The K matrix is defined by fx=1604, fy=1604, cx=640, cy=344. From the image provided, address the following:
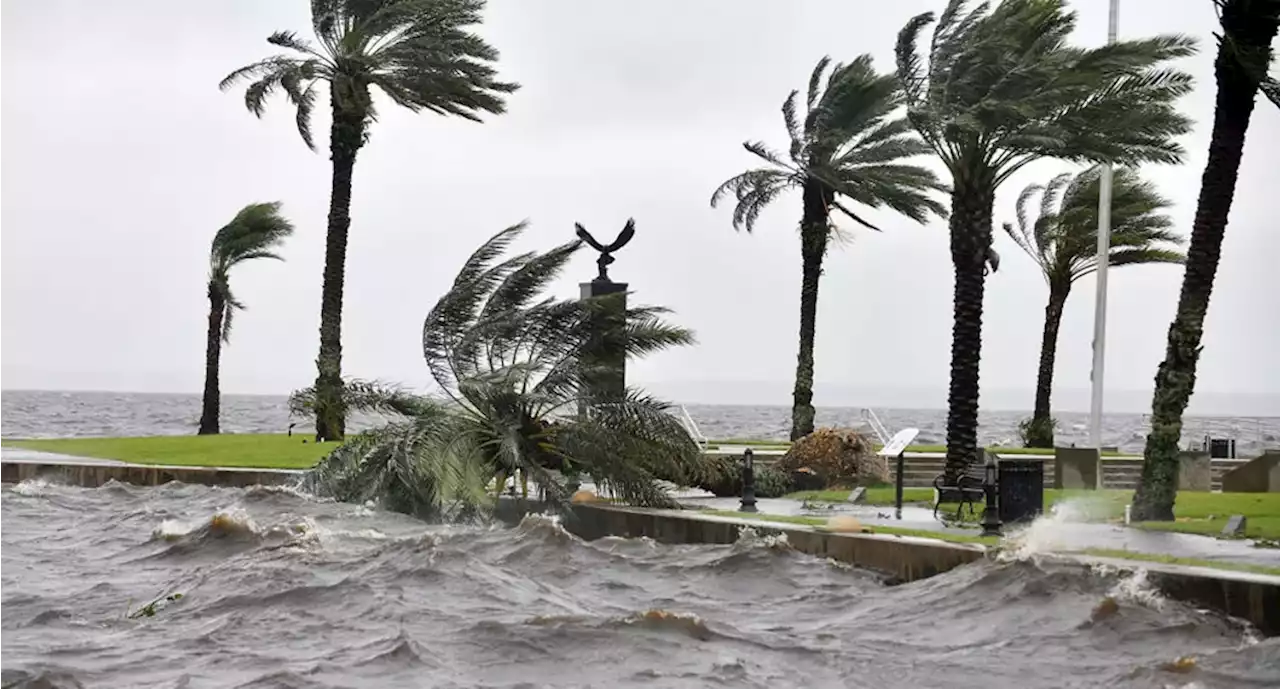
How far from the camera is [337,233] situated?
36875 millimetres

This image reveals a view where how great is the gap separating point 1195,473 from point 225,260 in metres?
27.5

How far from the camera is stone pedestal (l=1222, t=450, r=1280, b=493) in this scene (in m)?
25.2

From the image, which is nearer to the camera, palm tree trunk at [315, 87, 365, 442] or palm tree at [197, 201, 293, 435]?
palm tree trunk at [315, 87, 365, 442]

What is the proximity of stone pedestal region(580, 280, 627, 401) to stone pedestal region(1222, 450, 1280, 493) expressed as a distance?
10375mm

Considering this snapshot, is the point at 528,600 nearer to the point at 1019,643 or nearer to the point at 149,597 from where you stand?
the point at 149,597

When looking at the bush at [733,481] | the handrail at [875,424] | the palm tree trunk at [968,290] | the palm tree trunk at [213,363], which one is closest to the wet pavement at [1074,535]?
the bush at [733,481]

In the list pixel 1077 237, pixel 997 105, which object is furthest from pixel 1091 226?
pixel 997 105

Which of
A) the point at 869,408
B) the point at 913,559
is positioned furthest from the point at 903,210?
the point at 913,559

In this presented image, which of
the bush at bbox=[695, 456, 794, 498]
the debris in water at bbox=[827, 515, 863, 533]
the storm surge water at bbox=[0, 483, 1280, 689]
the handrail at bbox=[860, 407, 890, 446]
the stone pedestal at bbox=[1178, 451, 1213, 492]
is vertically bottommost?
the storm surge water at bbox=[0, 483, 1280, 689]

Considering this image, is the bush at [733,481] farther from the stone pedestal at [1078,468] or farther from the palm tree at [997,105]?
the stone pedestal at [1078,468]

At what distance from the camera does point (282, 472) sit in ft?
88.1

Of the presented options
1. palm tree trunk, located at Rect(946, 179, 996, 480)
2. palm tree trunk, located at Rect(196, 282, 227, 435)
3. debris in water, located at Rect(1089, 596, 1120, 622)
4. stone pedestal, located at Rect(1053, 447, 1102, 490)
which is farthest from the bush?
palm tree trunk, located at Rect(196, 282, 227, 435)

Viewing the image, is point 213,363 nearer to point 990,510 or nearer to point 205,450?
point 205,450

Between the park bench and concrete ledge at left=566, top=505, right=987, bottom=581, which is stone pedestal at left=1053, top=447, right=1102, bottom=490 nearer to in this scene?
the park bench
